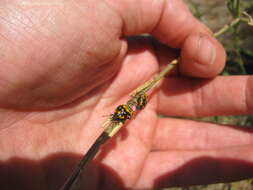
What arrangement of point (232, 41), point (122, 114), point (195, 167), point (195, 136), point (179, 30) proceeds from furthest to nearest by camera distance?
point (232, 41) < point (195, 136) < point (179, 30) < point (195, 167) < point (122, 114)

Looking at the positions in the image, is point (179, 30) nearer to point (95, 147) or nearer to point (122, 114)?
point (122, 114)

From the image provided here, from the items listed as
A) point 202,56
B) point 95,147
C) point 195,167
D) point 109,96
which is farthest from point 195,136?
point 95,147

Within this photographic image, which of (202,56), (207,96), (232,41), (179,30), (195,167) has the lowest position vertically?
(195,167)

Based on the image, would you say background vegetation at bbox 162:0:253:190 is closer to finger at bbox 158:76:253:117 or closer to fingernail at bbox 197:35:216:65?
finger at bbox 158:76:253:117

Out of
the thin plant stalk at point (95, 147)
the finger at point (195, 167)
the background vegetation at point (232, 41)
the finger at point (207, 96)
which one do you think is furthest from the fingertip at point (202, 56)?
the background vegetation at point (232, 41)

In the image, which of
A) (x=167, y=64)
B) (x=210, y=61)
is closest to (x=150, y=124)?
(x=167, y=64)

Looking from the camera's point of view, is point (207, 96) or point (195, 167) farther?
point (207, 96)

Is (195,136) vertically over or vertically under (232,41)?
under

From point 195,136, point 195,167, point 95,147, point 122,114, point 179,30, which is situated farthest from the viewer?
point 195,136
